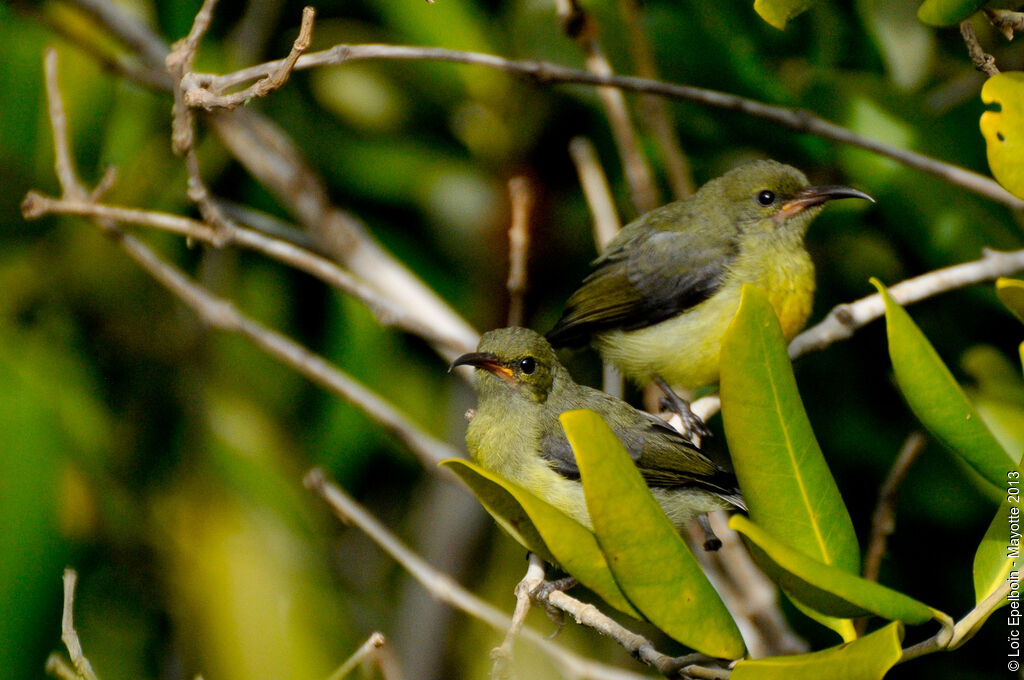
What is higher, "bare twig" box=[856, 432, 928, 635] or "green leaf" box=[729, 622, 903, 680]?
"bare twig" box=[856, 432, 928, 635]

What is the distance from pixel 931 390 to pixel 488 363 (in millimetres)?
1573

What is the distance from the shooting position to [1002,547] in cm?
190

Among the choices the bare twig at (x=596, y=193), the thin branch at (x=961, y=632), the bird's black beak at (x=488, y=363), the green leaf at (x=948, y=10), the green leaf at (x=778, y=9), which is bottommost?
the thin branch at (x=961, y=632)

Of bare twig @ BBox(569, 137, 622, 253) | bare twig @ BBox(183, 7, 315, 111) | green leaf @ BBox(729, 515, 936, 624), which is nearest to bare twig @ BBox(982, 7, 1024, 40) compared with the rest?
green leaf @ BBox(729, 515, 936, 624)

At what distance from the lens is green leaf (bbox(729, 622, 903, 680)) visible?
154 cm

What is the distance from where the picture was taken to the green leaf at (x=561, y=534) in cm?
170

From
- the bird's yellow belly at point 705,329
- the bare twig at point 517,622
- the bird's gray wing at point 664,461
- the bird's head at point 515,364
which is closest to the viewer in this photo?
the bare twig at point 517,622

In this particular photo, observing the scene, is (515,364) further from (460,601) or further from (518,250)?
(460,601)

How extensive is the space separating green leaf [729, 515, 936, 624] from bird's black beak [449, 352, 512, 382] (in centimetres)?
145

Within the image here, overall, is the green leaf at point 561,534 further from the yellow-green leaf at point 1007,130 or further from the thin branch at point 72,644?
the yellow-green leaf at point 1007,130

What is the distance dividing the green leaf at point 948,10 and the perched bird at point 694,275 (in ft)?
5.03

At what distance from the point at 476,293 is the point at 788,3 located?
2736 mm

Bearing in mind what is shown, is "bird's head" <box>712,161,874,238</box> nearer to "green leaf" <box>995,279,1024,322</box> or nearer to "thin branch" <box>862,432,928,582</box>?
"thin branch" <box>862,432,928,582</box>

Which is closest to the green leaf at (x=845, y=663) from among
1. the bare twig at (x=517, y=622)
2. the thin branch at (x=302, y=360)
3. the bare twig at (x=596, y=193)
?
the bare twig at (x=517, y=622)
